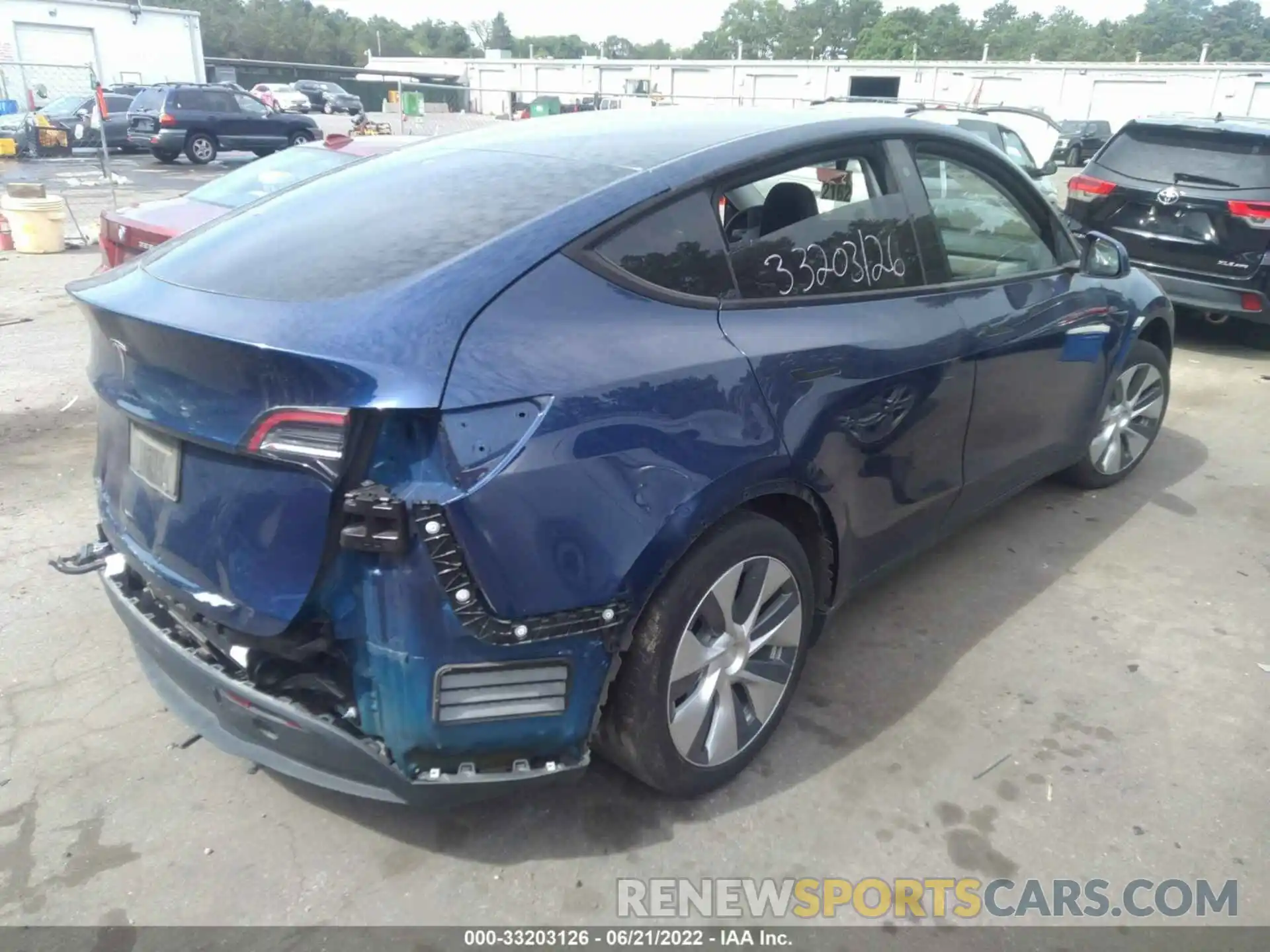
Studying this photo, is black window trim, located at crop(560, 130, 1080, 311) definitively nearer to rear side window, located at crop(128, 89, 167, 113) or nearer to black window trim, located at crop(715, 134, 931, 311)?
black window trim, located at crop(715, 134, 931, 311)

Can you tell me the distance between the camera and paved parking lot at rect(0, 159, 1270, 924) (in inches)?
→ 93.7

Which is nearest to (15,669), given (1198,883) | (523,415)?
(523,415)

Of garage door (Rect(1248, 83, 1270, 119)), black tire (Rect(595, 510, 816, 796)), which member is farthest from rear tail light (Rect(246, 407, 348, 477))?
garage door (Rect(1248, 83, 1270, 119))

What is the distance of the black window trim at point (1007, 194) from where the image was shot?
318cm

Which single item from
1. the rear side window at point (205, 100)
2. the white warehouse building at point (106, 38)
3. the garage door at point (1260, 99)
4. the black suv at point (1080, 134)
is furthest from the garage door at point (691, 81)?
the rear side window at point (205, 100)

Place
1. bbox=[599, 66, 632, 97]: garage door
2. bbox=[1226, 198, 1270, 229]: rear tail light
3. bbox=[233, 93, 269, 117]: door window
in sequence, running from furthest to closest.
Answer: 1. bbox=[599, 66, 632, 97]: garage door
2. bbox=[233, 93, 269, 117]: door window
3. bbox=[1226, 198, 1270, 229]: rear tail light

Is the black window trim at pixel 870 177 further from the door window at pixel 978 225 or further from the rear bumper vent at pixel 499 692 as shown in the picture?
the rear bumper vent at pixel 499 692

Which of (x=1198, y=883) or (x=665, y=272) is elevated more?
(x=665, y=272)

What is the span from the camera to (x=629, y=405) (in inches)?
85.6

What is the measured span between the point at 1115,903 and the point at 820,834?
0.73 meters

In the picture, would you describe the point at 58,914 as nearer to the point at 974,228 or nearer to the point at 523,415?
the point at 523,415

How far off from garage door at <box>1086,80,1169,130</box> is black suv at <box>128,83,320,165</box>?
3714 cm

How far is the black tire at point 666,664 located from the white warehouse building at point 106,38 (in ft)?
119

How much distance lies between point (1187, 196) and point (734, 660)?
6.46 metres
